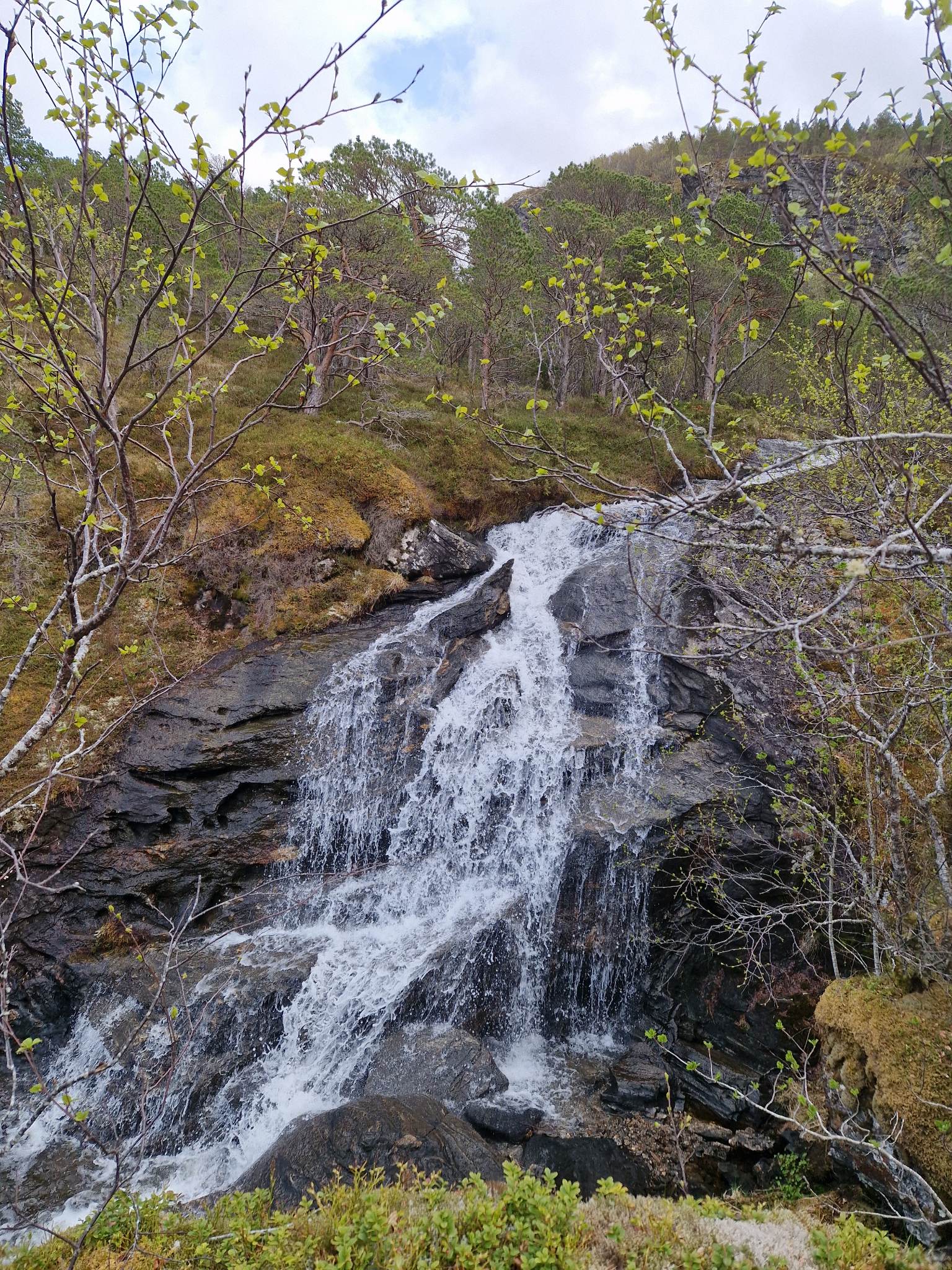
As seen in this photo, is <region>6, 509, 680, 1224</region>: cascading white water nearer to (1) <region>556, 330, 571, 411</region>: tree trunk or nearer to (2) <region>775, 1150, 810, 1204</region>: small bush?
(2) <region>775, 1150, 810, 1204</region>: small bush

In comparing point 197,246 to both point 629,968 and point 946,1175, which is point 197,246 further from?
point 629,968

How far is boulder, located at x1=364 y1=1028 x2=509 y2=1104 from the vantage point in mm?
8055

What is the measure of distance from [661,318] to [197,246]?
25248mm

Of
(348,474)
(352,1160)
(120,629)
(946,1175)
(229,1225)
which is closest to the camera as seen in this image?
(229,1225)

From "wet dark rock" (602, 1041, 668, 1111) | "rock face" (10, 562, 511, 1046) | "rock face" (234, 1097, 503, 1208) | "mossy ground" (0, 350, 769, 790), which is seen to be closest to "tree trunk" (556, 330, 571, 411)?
"mossy ground" (0, 350, 769, 790)

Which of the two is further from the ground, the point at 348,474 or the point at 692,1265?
the point at 348,474

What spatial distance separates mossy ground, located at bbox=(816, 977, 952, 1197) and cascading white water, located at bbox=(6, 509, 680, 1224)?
152 inches

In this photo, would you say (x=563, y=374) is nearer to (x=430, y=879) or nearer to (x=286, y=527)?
(x=286, y=527)

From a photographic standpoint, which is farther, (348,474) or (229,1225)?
(348,474)

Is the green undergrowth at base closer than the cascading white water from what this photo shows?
Yes

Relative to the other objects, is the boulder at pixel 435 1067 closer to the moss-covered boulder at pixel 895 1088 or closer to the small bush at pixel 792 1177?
the small bush at pixel 792 1177

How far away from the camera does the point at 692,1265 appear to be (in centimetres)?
361

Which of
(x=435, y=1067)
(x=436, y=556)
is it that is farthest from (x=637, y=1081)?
(x=436, y=556)

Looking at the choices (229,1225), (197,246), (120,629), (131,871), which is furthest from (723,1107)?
(120,629)
